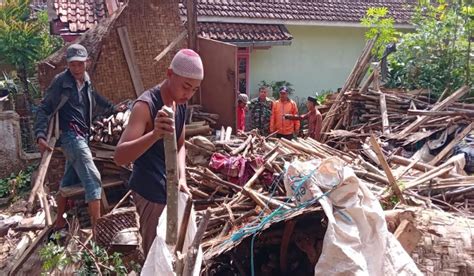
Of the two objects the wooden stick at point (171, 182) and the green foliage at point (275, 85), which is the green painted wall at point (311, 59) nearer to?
the green foliage at point (275, 85)

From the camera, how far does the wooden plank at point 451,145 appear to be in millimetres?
6273

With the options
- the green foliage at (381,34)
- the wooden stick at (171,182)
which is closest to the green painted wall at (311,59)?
the green foliage at (381,34)

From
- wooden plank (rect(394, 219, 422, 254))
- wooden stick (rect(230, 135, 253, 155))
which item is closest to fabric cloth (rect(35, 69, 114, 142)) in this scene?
wooden stick (rect(230, 135, 253, 155))

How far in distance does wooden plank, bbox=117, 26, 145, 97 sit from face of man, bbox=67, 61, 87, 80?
2.06 metres

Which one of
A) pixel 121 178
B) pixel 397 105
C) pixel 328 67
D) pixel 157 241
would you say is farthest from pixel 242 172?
pixel 328 67

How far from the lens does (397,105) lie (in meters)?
8.57

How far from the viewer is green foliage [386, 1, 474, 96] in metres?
9.00

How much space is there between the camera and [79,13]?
11.9m

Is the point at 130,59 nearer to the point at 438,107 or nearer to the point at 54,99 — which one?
the point at 54,99

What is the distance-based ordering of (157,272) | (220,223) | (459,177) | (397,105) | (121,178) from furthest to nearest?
(397,105) → (121,178) → (459,177) → (220,223) → (157,272)

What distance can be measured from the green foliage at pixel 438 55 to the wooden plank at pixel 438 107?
0.67 meters

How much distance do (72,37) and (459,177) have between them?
9.16 meters

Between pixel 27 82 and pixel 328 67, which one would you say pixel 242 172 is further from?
pixel 328 67

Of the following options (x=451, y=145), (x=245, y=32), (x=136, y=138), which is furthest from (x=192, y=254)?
(x=245, y=32)
